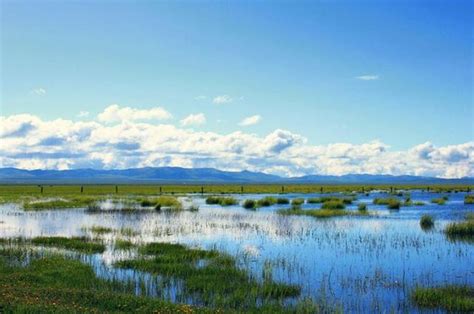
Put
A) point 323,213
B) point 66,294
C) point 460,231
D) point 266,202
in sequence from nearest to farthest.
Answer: point 66,294 → point 460,231 → point 323,213 → point 266,202

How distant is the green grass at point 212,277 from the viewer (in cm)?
1736

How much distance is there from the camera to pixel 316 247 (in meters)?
29.0

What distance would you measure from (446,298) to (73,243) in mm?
20735

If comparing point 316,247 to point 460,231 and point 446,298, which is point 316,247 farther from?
point 460,231

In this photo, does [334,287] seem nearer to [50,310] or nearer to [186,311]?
[186,311]

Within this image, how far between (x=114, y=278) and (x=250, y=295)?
18.9ft

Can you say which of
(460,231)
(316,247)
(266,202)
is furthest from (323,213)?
(316,247)

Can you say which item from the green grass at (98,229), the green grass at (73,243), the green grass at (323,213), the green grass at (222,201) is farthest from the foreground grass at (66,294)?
the green grass at (222,201)

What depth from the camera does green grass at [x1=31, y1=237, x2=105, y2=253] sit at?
27530 mm

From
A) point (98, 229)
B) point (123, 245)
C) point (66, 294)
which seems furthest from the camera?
point (98, 229)

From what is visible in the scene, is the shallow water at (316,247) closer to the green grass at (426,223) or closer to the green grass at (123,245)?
the green grass at (426,223)

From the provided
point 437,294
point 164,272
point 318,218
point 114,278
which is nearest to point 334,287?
point 437,294

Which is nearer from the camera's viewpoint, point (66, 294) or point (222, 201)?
point (66, 294)

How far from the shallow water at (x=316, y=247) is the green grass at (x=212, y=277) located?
85cm
